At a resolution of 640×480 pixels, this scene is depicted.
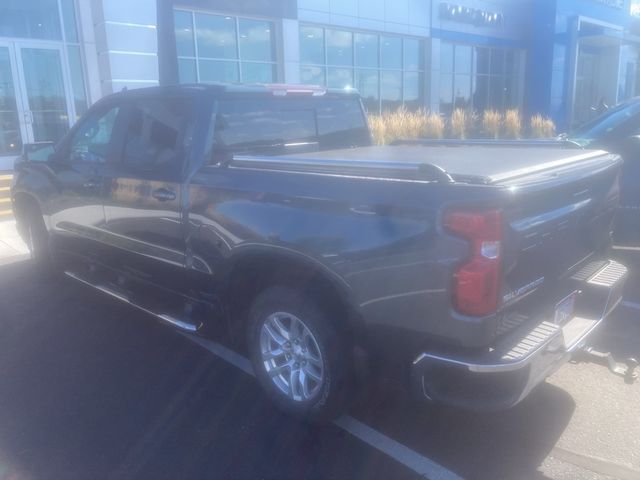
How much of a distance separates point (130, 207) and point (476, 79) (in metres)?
22.0

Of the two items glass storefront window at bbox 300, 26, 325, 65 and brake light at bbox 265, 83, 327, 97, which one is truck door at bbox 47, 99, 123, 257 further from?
glass storefront window at bbox 300, 26, 325, 65

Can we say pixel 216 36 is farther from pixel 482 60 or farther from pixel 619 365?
pixel 619 365

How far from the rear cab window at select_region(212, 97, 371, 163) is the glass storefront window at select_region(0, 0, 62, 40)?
10.7 metres

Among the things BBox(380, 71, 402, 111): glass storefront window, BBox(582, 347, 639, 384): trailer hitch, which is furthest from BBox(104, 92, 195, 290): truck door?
BBox(380, 71, 402, 111): glass storefront window

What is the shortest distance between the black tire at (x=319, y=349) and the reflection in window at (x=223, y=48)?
12.4 metres

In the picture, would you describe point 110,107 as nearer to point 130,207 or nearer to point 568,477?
point 130,207

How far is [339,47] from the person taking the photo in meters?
18.4

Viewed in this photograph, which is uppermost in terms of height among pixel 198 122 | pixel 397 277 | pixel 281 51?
pixel 281 51

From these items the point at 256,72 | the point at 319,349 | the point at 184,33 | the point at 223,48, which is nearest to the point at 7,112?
the point at 184,33

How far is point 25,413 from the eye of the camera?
3592mm

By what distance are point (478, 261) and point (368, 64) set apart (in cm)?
1817

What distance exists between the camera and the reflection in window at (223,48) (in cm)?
1473

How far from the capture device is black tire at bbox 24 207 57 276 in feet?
19.2

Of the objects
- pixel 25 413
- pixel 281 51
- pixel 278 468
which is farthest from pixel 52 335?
pixel 281 51
